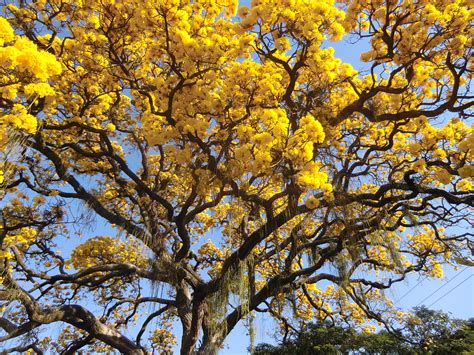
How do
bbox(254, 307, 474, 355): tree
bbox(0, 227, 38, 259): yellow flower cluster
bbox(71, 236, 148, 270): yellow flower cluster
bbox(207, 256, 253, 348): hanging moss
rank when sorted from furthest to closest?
1. bbox(254, 307, 474, 355): tree
2. bbox(71, 236, 148, 270): yellow flower cluster
3. bbox(0, 227, 38, 259): yellow flower cluster
4. bbox(207, 256, 253, 348): hanging moss

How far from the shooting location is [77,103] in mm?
6484

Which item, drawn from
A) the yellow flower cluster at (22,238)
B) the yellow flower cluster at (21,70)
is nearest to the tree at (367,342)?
the yellow flower cluster at (22,238)

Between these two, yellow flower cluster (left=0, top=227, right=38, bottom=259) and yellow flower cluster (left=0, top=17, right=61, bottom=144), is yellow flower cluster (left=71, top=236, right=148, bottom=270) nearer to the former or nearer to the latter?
yellow flower cluster (left=0, top=227, right=38, bottom=259)

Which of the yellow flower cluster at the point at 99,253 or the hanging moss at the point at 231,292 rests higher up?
the yellow flower cluster at the point at 99,253

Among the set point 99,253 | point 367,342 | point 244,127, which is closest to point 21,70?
point 244,127

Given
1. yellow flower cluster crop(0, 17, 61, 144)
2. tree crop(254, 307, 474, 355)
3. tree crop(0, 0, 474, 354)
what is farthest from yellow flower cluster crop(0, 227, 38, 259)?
tree crop(254, 307, 474, 355)

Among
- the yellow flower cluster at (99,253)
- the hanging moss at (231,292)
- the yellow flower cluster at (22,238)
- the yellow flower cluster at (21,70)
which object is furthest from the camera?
the yellow flower cluster at (99,253)

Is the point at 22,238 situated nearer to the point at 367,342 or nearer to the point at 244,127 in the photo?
the point at 244,127

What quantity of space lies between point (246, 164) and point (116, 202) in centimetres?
485

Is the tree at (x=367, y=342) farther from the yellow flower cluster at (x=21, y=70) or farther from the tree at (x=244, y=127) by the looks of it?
the yellow flower cluster at (x=21, y=70)

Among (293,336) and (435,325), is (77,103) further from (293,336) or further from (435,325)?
(435,325)

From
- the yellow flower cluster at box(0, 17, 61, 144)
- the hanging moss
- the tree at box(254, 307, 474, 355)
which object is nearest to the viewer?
the yellow flower cluster at box(0, 17, 61, 144)

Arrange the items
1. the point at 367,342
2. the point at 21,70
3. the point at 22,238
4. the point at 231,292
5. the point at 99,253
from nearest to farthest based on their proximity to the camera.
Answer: the point at 21,70
the point at 231,292
the point at 22,238
the point at 99,253
the point at 367,342

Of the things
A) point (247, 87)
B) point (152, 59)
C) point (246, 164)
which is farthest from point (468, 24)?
point (152, 59)
